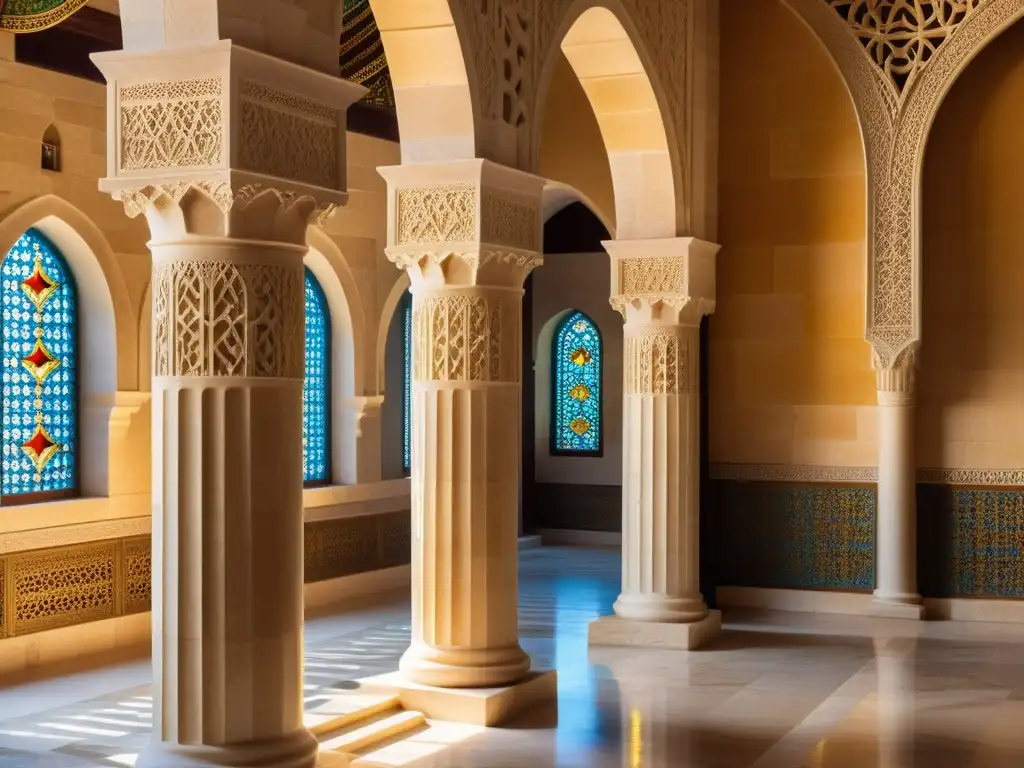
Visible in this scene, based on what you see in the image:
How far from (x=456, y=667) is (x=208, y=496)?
8.41ft

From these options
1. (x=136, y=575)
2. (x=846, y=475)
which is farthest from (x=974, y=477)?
(x=136, y=575)

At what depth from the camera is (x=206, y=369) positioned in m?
4.43

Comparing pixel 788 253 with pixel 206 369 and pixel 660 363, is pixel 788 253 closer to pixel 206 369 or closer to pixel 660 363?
pixel 660 363

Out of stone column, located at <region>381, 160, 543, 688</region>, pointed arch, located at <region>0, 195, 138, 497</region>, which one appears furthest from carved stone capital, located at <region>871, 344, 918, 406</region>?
pointed arch, located at <region>0, 195, 138, 497</region>

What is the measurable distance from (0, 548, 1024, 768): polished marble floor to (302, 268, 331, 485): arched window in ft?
4.85

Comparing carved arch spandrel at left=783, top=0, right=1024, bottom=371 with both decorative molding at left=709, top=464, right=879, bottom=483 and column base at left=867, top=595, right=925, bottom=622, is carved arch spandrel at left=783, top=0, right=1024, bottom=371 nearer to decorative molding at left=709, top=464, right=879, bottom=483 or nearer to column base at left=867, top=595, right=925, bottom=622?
decorative molding at left=709, top=464, right=879, bottom=483

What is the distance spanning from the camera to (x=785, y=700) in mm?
7359

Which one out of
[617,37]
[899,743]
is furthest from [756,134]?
[899,743]

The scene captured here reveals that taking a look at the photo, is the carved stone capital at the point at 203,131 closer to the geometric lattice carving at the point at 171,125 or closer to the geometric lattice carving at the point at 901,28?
the geometric lattice carving at the point at 171,125

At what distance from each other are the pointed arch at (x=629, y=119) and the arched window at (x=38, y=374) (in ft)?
10.7

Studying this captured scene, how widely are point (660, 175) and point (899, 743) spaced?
4283 millimetres

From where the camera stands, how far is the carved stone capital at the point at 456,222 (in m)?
6.42

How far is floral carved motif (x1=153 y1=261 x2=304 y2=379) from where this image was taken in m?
4.42

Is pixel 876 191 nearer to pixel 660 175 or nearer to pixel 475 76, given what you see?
pixel 660 175
